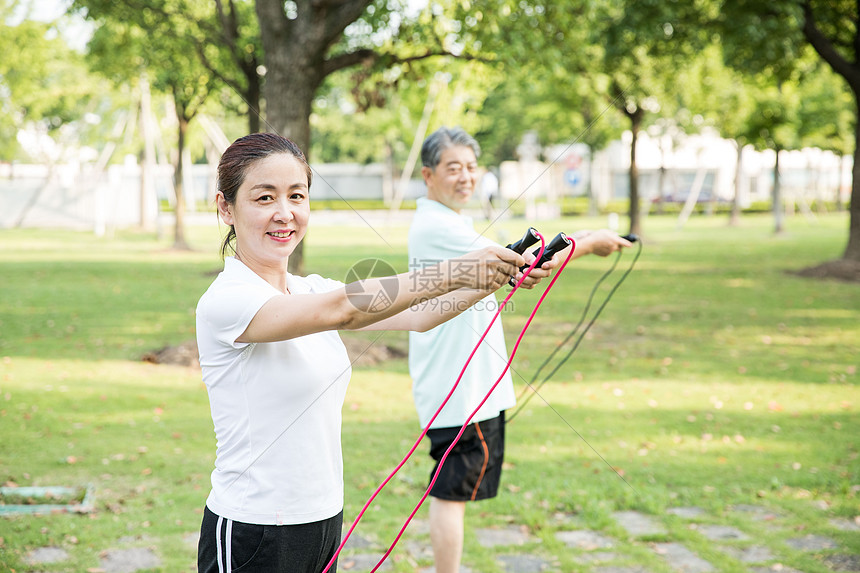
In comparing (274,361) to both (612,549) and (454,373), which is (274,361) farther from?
(612,549)

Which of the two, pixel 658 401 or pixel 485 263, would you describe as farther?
pixel 658 401

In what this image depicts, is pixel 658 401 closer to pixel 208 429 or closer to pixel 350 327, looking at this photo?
pixel 208 429

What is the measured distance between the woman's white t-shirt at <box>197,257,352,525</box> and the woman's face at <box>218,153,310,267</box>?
0.07 meters

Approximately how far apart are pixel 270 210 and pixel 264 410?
518 mm

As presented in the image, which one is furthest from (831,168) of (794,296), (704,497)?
(704,497)

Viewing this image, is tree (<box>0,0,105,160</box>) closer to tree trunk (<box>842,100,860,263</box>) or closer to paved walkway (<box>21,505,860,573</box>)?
tree trunk (<box>842,100,860,263</box>)

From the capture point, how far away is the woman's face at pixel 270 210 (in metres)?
2.10

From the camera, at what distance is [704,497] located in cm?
516

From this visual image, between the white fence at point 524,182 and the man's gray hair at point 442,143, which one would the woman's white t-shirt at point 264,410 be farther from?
the white fence at point 524,182

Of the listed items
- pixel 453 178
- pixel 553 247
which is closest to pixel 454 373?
pixel 453 178

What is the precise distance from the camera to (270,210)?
82.7 inches

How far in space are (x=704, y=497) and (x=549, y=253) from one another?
3.44 m

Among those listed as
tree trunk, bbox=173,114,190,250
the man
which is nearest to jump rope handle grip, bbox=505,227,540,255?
the man

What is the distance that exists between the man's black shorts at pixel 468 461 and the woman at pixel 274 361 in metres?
1.39
